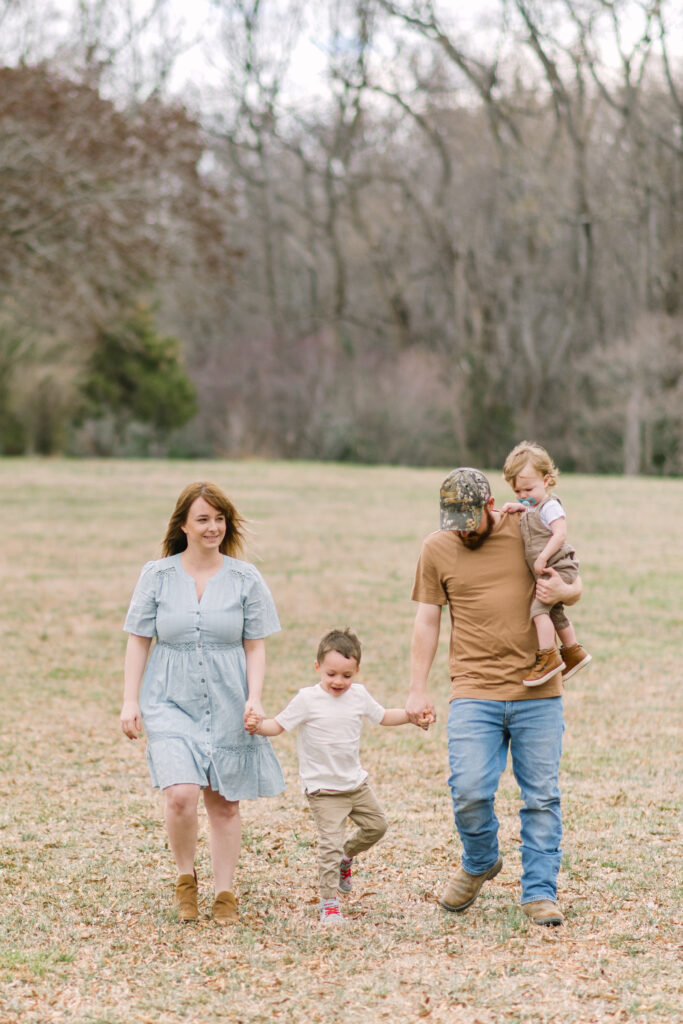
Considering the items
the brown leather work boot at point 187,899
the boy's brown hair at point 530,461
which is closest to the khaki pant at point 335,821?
the brown leather work boot at point 187,899

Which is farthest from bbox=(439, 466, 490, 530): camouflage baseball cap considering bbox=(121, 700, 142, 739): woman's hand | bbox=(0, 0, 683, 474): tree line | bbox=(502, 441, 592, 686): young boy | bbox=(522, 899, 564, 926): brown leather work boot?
bbox=(0, 0, 683, 474): tree line

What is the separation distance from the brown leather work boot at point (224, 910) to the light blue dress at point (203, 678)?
42 centimetres

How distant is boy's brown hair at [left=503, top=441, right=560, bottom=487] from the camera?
16.2 feet

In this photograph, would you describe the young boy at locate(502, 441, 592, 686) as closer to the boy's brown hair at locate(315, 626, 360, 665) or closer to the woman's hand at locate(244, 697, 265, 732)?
the boy's brown hair at locate(315, 626, 360, 665)

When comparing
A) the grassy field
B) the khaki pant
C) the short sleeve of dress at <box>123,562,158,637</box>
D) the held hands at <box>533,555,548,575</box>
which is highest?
the held hands at <box>533,555,548,575</box>

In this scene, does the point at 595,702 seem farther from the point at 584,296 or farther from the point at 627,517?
the point at 584,296

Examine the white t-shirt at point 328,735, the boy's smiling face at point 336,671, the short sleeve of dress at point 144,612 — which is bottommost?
the white t-shirt at point 328,735

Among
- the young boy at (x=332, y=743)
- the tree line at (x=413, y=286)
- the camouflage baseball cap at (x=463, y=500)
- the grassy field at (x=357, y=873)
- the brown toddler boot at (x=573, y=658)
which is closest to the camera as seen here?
the grassy field at (x=357, y=873)

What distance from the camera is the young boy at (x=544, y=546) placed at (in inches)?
183

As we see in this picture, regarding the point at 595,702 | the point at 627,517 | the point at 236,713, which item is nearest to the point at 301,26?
the point at 627,517

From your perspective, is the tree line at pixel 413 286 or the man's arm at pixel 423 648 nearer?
the man's arm at pixel 423 648

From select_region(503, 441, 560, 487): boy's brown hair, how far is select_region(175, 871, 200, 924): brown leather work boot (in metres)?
2.01

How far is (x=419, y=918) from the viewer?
4836 mm

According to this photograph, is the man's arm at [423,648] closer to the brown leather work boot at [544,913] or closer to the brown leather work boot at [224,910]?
the brown leather work boot at [544,913]
